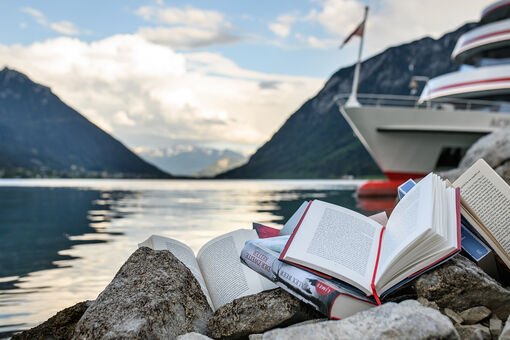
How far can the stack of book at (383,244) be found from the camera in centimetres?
201

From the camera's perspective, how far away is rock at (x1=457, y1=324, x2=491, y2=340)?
1.89 m

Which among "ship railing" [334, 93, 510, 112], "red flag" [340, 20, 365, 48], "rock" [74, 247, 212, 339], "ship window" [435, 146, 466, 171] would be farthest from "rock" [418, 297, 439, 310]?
"red flag" [340, 20, 365, 48]

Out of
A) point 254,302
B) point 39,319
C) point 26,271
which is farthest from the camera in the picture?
point 26,271

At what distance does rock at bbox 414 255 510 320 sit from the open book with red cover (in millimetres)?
73

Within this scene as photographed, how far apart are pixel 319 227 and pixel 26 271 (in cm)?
504

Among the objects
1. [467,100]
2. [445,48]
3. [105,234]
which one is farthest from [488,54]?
[445,48]

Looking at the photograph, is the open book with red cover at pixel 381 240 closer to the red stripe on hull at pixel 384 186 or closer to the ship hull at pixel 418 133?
the ship hull at pixel 418 133

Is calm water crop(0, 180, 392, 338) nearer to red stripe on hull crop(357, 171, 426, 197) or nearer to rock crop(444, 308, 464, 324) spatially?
rock crop(444, 308, 464, 324)

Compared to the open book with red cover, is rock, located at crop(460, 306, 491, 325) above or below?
→ below

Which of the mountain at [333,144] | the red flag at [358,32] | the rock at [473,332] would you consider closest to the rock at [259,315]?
the rock at [473,332]

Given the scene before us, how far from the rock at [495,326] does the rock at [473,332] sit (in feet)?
0.08

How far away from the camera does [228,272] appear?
2.76 metres

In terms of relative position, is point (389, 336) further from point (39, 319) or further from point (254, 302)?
point (39, 319)

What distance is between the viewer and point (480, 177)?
8.48 ft
